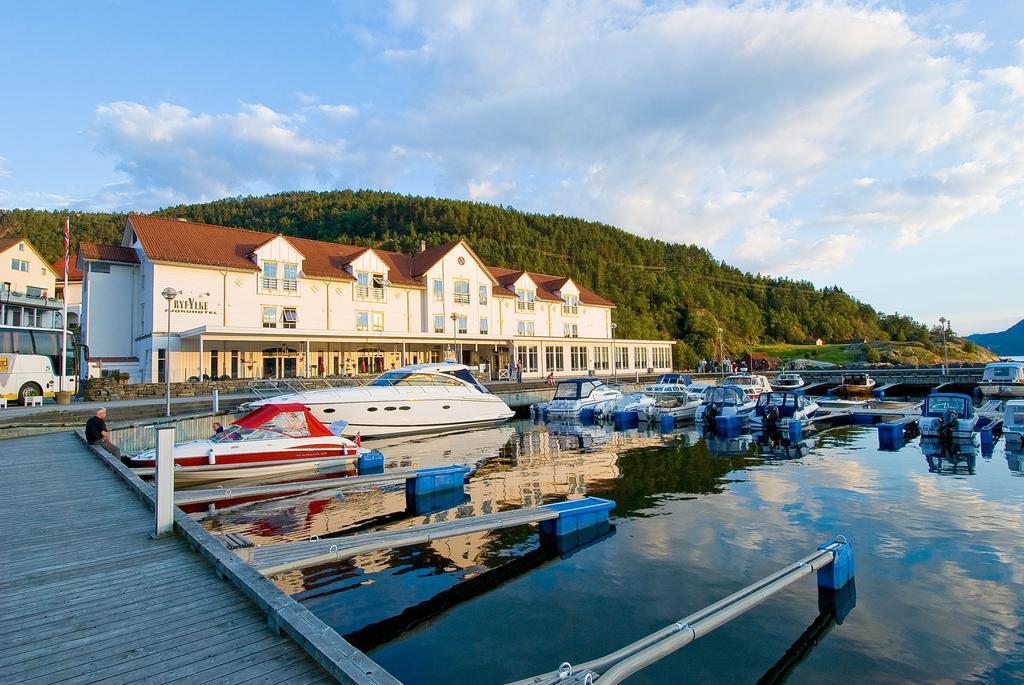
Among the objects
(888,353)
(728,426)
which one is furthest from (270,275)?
(888,353)

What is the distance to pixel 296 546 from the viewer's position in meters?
7.09

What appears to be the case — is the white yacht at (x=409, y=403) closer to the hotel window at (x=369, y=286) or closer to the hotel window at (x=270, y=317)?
the hotel window at (x=270, y=317)

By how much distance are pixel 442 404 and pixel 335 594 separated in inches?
673

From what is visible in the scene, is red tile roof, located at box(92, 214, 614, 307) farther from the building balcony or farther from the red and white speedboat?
the red and white speedboat

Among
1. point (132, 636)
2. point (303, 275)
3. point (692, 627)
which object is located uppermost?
point (303, 275)

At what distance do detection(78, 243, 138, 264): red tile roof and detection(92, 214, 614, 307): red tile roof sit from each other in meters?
0.16

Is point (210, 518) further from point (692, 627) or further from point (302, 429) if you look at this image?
point (692, 627)

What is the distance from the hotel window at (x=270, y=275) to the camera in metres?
36.7

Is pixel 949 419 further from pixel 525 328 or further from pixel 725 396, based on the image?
pixel 525 328

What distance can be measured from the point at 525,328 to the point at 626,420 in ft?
79.6

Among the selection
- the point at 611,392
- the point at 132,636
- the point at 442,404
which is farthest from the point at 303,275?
the point at 132,636

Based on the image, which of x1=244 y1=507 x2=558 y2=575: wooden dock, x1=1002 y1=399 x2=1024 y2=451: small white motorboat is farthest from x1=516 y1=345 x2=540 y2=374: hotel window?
x1=244 y1=507 x2=558 y2=575: wooden dock

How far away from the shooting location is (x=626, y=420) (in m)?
27.9

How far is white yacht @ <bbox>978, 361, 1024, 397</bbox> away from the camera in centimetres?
3778
